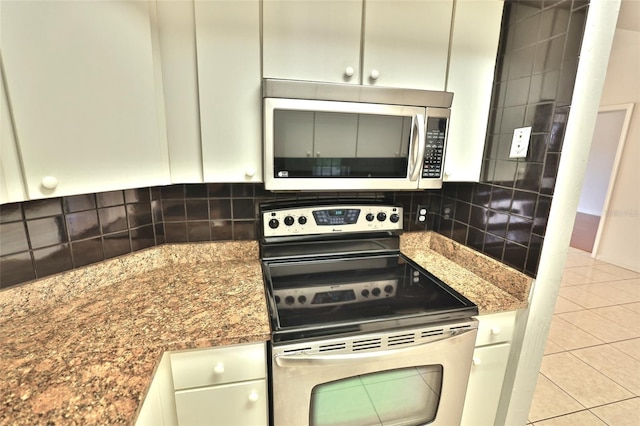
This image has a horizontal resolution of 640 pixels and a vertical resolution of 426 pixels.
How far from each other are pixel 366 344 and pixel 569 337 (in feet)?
7.47

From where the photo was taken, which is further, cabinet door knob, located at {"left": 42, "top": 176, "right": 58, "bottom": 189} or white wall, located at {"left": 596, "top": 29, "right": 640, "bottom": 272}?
white wall, located at {"left": 596, "top": 29, "right": 640, "bottom": 272}

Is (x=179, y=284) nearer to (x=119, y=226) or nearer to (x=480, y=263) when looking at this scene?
(x=119, y=226)

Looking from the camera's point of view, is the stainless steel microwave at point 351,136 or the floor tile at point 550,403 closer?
the stainless steel microwave at point 351,136

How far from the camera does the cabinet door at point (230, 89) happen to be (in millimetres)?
1052

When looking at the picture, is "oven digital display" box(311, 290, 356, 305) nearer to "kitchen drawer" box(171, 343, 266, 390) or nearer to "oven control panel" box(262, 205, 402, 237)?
"kitchen drawer" box(171, 343, 266, 390)

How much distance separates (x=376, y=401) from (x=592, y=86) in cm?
130

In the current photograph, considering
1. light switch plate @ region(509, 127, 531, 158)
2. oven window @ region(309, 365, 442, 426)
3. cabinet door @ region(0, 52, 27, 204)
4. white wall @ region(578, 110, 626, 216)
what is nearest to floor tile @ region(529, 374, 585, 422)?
oven window @ region(309, 365, 442, 426)

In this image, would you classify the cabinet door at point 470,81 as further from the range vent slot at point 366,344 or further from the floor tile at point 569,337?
the floor tile at point 569,337

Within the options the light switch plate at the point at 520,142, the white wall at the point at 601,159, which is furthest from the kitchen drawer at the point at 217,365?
the white wall at the point at 601,159

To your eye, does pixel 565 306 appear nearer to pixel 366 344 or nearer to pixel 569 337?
pixel 569 337

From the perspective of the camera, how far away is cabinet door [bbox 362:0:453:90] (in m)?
1.15

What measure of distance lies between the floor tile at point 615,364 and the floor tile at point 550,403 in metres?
0.43

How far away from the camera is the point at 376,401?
1090mm

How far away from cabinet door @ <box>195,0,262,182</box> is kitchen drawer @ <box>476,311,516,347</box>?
3.46ft
